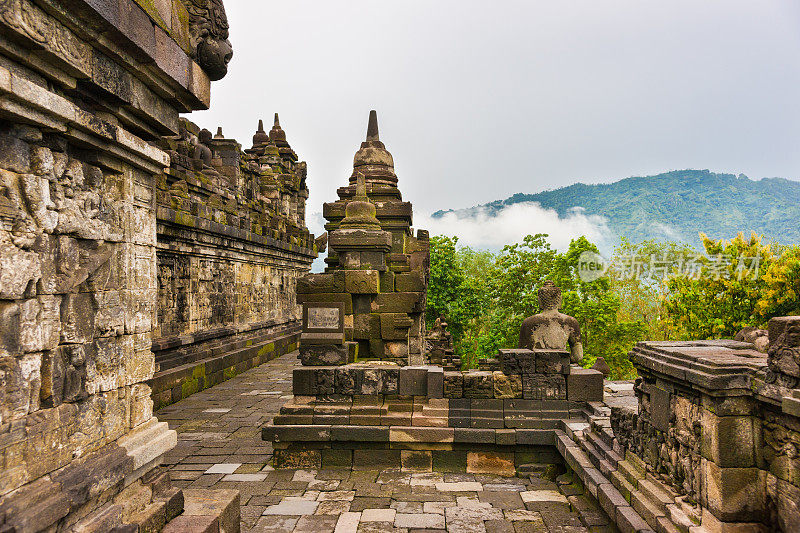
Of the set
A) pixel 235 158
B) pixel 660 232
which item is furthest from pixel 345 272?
pixel 660 232

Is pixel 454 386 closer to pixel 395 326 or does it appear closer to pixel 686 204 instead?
pixel 395 326

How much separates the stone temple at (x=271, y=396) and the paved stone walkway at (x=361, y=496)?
32mm

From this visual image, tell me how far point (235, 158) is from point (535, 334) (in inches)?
347

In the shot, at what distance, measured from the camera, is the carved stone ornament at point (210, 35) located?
10.7 ft

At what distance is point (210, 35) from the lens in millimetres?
3320

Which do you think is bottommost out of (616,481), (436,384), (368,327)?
(616,481)

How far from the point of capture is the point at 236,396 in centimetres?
928

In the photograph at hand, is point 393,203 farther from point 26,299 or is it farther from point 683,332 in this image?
point 683,332

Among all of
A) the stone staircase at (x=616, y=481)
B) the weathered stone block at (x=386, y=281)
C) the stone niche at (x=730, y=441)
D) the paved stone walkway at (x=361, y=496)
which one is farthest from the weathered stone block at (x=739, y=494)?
the weathered stone block at (x=386, y=281)

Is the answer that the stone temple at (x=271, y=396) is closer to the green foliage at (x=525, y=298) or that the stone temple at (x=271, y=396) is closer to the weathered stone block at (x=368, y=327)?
the weathered stone block at (x=368, y=327)

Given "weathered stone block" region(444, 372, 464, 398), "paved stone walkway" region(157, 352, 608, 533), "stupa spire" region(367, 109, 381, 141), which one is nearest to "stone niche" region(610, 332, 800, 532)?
"paved stone walkway" region(157, 352, 608, 533)

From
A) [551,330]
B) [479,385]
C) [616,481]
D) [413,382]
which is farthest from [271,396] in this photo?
[616,481]

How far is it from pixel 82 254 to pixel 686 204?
121 m

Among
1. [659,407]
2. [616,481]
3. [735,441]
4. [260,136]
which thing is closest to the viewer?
[735,441]
